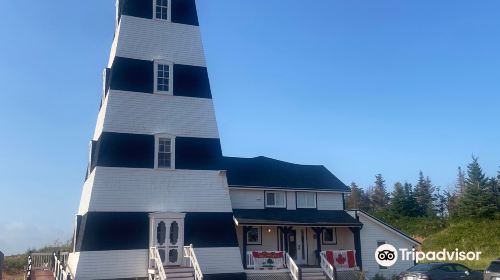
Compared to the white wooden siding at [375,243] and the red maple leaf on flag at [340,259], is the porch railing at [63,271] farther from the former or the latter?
the white wooden siding at [375,243]

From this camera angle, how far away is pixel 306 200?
29359 millimetres

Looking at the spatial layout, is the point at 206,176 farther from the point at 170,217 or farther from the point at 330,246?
the point at 330,246

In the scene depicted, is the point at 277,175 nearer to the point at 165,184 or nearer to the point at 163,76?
the point at 165,184

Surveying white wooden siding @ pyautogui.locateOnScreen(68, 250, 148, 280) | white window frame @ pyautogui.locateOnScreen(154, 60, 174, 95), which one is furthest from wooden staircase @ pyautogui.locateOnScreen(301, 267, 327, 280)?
white window frame @ pyautogui.locateOnScreen(154, 60, 174, 95)

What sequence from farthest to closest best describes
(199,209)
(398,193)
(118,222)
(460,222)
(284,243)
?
(398,193), (460,222), (284,243), (199,209), (118,222)

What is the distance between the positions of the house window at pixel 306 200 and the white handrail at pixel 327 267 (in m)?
4.08

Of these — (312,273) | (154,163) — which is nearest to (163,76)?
(154,163)

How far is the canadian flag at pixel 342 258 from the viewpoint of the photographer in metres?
26.4

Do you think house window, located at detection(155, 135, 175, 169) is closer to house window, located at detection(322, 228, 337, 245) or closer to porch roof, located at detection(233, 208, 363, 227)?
porch roof, located at detection(233, 208, 363, 227)

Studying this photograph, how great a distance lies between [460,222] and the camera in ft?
160

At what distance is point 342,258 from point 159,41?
15974mm

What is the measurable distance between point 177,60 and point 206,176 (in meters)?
6.22

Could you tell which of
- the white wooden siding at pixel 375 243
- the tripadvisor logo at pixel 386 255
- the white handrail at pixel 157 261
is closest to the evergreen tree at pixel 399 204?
the white wooden siding at pixel 375 243

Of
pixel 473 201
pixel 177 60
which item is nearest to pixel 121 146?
pixel 177 60
